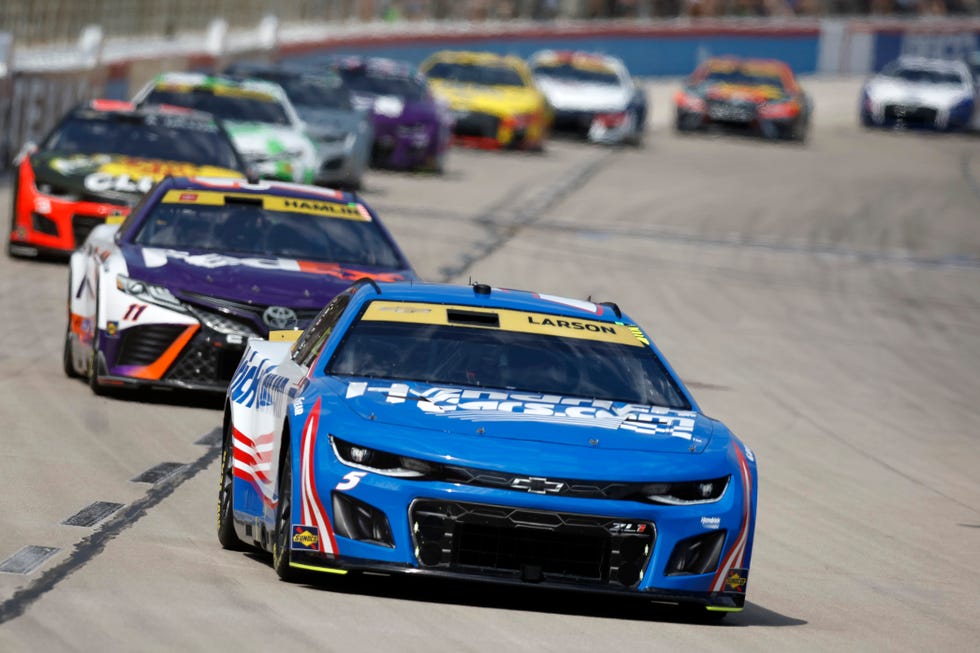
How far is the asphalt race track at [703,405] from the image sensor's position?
7.44m

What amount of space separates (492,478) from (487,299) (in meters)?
1.69

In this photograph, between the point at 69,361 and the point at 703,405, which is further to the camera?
the point at 703,405

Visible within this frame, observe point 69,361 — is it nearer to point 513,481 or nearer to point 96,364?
point 96,364

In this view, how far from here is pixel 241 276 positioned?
1272 centimetres

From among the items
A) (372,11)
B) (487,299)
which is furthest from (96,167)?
(372,11)

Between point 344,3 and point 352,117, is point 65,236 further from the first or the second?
point 344,3

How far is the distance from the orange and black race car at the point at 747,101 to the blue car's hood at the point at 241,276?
1188 inches

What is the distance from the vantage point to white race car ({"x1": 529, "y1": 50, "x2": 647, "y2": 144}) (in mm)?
39625

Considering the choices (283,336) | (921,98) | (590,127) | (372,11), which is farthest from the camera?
(372,11)

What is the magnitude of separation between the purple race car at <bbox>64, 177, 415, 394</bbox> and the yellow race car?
21866 millimetres

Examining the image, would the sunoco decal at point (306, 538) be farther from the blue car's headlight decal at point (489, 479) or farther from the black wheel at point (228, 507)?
the black wheel at point (228, 507)

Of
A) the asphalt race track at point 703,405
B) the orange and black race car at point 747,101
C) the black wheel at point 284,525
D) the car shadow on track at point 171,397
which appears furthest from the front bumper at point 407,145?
the black wheel at point 284,525

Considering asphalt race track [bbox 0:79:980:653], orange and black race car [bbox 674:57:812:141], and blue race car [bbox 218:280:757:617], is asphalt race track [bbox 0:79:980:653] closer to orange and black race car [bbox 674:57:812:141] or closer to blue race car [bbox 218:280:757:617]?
blue race car [bbox 218:280:757:617]

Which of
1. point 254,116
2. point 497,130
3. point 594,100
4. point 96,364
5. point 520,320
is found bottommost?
point 594,100
